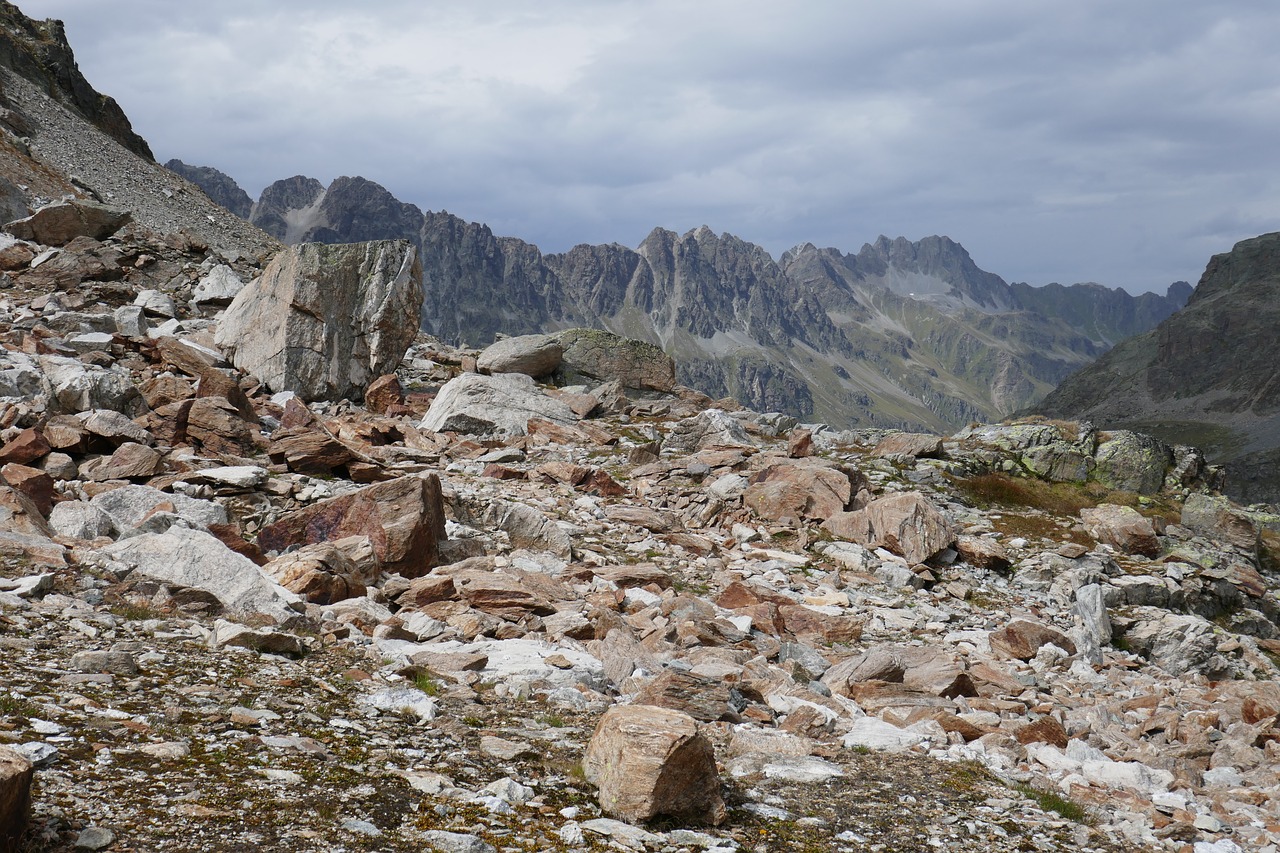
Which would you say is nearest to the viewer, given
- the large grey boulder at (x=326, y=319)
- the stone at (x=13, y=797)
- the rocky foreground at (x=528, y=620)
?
the stone at (x=13, y=797)

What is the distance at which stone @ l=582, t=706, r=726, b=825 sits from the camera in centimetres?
673

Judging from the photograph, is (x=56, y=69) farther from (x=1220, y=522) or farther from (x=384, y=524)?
(x=1220, y=522)

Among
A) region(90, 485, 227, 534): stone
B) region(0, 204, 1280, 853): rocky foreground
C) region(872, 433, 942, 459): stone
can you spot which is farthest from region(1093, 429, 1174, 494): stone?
region(90, 485, 227, 534): stone

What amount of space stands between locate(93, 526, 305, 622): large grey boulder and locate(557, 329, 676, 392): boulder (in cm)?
3198

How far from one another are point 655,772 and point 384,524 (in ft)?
34.8

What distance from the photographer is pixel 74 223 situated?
39156 mm

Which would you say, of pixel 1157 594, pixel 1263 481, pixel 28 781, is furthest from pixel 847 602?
pixel 1263 481

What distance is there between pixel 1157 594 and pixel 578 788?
23.5 meters

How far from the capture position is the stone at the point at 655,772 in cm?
673

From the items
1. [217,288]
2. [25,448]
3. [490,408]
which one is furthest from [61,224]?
[25,448]

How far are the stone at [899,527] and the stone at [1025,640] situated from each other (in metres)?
5.21

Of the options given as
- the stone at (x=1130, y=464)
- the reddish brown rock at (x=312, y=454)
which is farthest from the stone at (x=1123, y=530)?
the reddish brown rock at (x=312, y=454)

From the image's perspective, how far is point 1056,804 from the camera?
879 centimetres

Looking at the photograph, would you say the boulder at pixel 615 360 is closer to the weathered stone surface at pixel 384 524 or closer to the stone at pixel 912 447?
the stone at pixel 912 447
